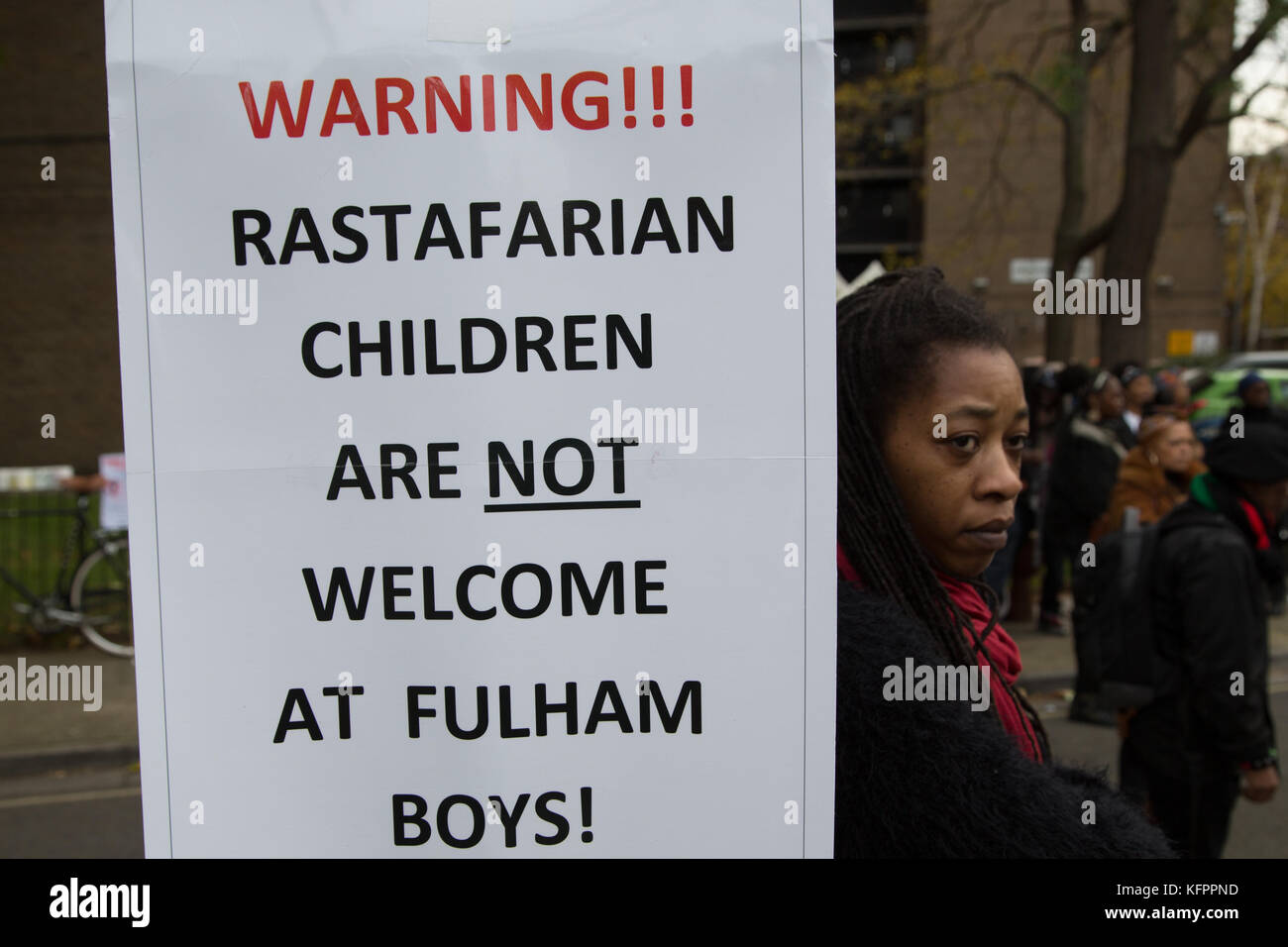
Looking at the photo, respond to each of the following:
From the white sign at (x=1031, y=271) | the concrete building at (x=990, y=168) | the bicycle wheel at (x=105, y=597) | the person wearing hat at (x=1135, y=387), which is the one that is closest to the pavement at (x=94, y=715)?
the bicycle wheel at (x=105, y=597)

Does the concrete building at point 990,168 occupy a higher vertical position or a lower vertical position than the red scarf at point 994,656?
higher

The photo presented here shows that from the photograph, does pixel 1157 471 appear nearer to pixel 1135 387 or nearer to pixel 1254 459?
pixel 1135 387

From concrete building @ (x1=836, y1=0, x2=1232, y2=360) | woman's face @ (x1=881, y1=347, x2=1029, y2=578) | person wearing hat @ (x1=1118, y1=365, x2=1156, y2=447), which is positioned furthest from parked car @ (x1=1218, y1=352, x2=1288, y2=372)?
woman's face @ (x1=881, y1=347, x2=1029, y2=578)

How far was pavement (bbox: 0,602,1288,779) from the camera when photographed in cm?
553

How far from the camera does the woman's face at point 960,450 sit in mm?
1484

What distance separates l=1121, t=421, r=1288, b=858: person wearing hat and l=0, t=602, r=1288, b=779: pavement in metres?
3.22

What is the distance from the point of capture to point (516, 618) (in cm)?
136

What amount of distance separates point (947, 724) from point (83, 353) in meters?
9.30

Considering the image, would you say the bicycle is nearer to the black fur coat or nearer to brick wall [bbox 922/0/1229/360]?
the black fur coat

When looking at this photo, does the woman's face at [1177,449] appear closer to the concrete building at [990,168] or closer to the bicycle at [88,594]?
the concrete building at [990,168]

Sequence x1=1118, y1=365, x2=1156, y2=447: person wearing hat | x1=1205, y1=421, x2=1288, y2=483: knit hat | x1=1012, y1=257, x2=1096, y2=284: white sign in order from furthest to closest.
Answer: x1=1118, y1=365, x2=1156, y2=447: person wearing hat → x1=1012, y1=257, x2=1096, y2=284: white sign → x1=1205, y1=421, x2=1288, y2=483: knit hat

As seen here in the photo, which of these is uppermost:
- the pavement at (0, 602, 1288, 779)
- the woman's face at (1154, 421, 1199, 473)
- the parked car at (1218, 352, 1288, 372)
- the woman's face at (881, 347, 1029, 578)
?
the parked car at (1218, 352, 1288, 372)

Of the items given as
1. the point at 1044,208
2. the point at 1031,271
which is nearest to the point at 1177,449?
the point at 1031,271

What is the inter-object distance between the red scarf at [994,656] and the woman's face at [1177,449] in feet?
11.2
